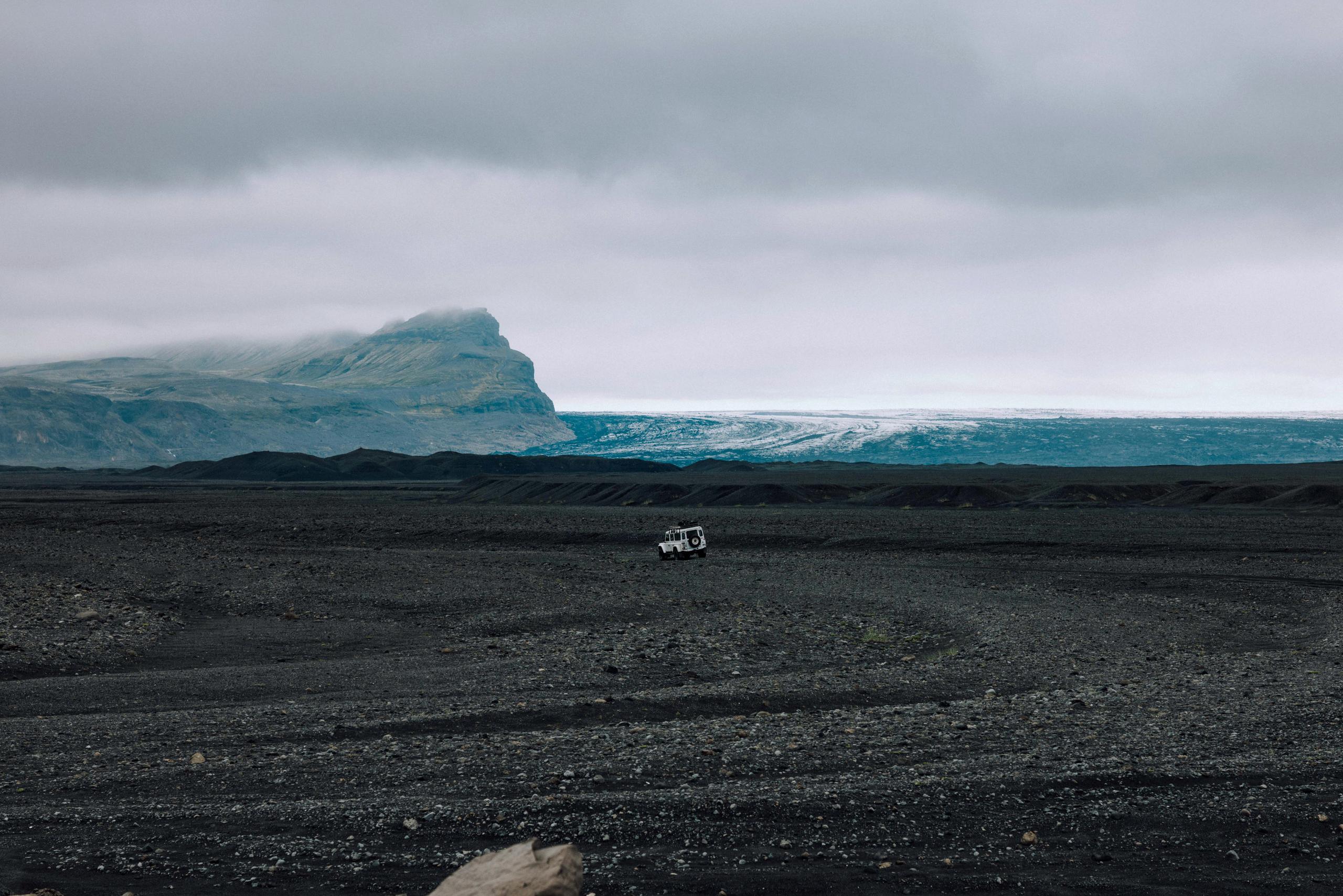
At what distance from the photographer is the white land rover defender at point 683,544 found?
4336 centimetres

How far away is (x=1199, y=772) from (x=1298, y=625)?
17335 mm

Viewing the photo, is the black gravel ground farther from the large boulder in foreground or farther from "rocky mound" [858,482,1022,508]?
"rocky mound" [858,482,1022,508]

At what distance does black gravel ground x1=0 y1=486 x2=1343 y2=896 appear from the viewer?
26.6 ft

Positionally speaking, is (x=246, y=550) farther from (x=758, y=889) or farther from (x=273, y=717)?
(x=758, y=889)

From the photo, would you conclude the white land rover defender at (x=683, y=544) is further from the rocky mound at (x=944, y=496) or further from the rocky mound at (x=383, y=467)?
the rocky mound at (x=383, y=467)

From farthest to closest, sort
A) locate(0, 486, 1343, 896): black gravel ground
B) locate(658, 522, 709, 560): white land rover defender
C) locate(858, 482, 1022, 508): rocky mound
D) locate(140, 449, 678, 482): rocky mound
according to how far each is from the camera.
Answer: locate(140, 449, 678, 482): rocky mound < locate(858, 482, 1022, 508): rocky mound < locate(658, 522, 709, 560): white land rover defender < locate(0, 486, 1343, 896): black gravel ground

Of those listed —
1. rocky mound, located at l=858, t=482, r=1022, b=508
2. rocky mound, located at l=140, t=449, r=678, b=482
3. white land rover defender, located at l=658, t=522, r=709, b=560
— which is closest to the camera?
white land rover defender, located at l=658, t=522, r=709, b=560

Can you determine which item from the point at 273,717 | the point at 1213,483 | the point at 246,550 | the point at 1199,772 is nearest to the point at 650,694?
the point at 273,717

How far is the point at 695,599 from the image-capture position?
29.6 meters

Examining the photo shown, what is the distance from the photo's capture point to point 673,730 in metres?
12.9

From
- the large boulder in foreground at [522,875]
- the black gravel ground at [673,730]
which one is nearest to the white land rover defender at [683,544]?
the black gravel ground at [673,730]

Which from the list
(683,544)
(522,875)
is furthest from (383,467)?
(522,875)

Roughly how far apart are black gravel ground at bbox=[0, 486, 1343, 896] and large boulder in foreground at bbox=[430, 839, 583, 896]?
1.40 metres

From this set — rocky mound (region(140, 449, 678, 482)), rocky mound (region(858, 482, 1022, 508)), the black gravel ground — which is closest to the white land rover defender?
the black gravel ground
